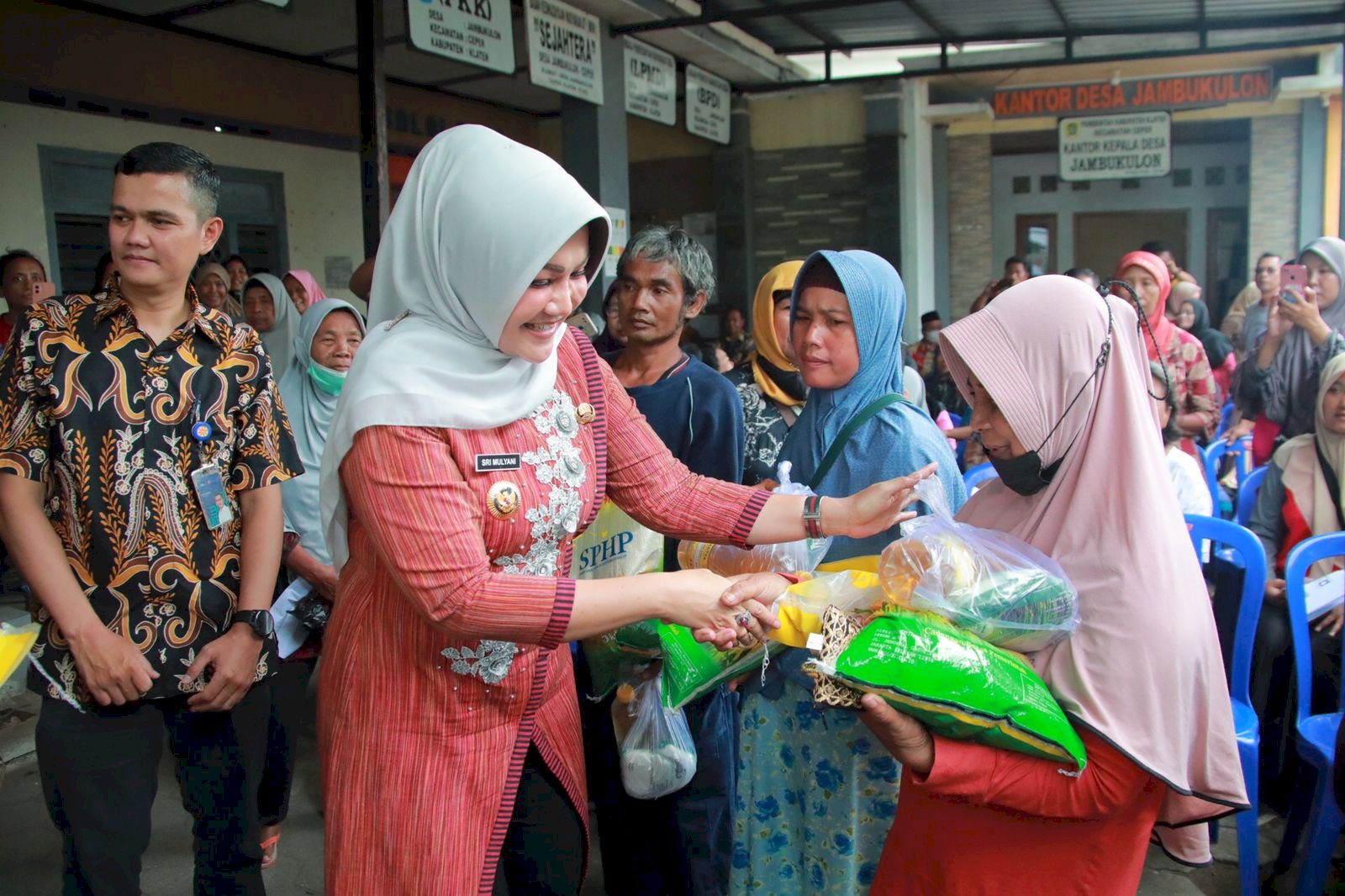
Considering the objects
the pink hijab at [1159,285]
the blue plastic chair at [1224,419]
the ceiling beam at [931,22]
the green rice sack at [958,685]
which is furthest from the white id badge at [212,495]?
the ceiling beam at [931,22]

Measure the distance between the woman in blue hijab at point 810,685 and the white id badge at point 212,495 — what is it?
46.4 inches

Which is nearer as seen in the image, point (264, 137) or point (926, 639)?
point (926, 639)

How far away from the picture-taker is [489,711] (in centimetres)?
169

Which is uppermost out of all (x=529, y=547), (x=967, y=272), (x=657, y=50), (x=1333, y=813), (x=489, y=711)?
(x=657, y=50)

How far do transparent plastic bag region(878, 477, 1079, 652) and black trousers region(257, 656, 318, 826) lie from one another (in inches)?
88.4

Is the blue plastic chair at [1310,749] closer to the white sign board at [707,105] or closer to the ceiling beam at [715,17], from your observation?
the ceiling beam at [715,17]

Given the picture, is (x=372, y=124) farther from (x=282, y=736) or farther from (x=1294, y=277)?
(x=1294, y=277)

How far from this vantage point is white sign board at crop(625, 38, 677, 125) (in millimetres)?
7941

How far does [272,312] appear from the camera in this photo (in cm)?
563

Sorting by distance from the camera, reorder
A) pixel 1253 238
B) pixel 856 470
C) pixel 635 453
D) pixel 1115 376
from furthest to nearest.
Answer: pixel 1253 238 < pixel 856 470 < pixel 635 453 < pixel 1115 376

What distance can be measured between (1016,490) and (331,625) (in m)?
1.19

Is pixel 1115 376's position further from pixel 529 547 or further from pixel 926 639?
pixel 529 547

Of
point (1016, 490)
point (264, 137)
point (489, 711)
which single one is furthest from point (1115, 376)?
point (264, 137)

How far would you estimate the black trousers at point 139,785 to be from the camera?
204 cm
